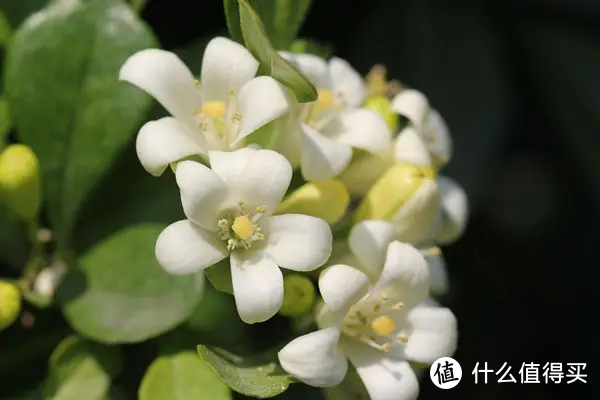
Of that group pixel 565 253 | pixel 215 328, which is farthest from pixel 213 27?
pixel 565 253

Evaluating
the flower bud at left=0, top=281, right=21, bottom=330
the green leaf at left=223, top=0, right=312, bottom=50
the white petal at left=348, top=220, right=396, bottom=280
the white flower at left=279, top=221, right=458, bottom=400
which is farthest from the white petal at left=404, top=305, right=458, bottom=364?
the flower bud at left=0, top=281, right=21, bottom=330

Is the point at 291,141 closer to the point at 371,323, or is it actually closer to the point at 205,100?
the point at 205,100

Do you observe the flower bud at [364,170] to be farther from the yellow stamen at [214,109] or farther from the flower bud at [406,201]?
the yellow stamen at [214,109]

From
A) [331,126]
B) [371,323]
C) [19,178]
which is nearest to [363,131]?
[331,126]

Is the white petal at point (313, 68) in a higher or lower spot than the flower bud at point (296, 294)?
higher

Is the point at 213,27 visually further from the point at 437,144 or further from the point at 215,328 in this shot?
the point at 215,328

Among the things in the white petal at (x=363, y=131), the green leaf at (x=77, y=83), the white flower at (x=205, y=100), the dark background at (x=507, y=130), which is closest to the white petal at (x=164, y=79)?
the white flower at (x=205, y=100)

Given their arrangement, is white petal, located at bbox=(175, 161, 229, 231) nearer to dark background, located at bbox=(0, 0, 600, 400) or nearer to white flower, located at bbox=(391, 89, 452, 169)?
white flower, located at bbox=(391, 89, 452, 169)
